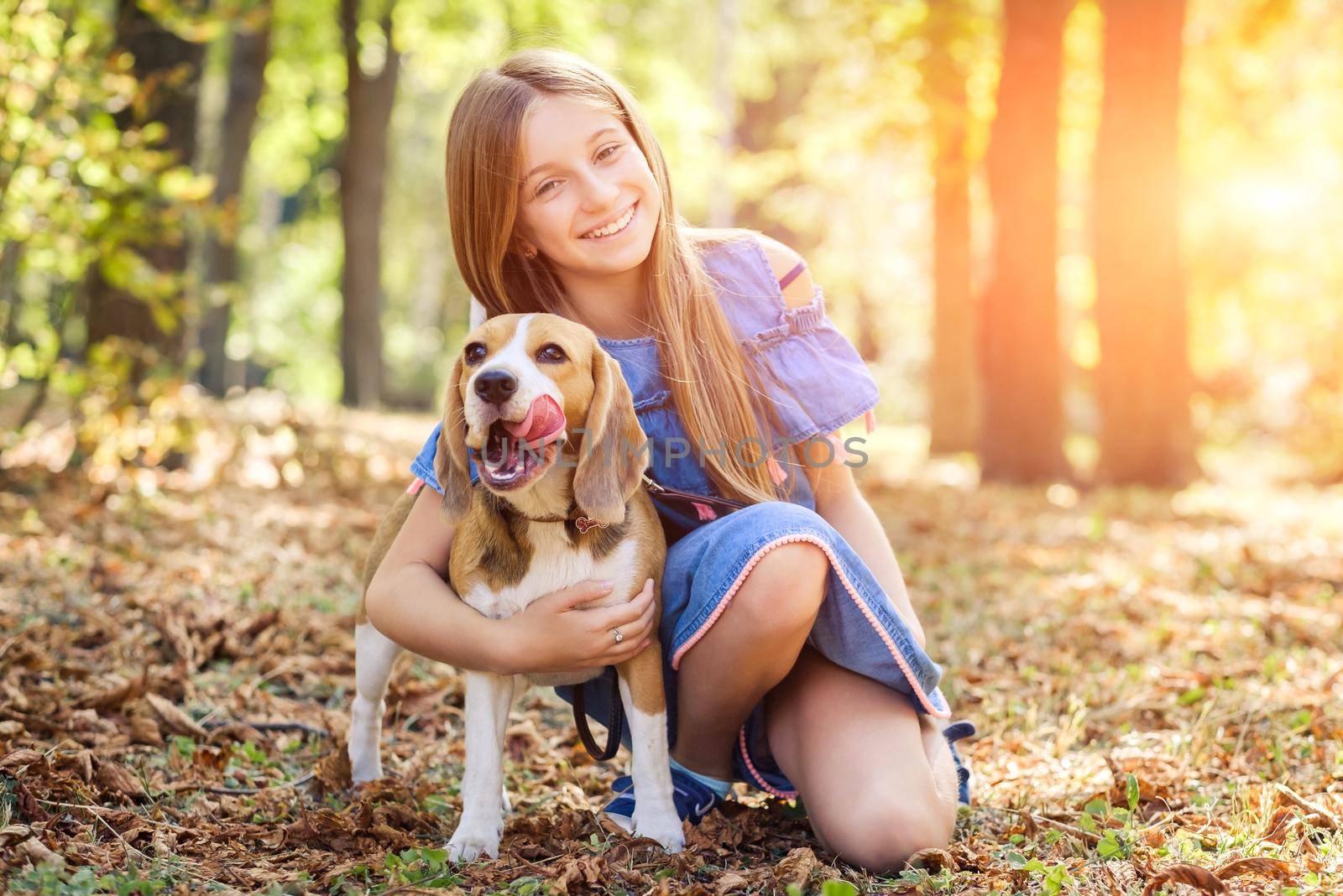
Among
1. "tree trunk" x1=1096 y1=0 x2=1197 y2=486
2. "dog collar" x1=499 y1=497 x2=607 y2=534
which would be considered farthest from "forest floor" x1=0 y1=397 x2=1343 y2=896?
"tree trunk" x1=1096 y1=0 x2=1197 y2=486

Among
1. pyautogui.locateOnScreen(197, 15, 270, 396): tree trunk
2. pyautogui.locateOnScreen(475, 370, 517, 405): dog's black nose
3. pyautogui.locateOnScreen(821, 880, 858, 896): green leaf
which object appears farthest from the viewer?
pyautogui.locateOnScreen(197, 15, 270, 396): tree trunk

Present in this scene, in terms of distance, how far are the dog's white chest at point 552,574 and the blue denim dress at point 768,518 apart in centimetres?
18

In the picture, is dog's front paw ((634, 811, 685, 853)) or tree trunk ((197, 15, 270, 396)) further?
tree trunk ((197, 15, 270, 396))

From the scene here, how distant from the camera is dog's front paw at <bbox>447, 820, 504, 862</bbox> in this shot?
112 inches

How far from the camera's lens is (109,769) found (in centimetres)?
321

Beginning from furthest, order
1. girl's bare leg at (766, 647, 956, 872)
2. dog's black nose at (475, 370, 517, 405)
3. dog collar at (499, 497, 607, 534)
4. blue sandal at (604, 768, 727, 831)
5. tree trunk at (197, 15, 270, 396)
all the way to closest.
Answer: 1. tree trunk at (197, 15, 270, 396)
2. blue sandal at (604, 768, 727, 831)
3. dog collar at (499, 497, 607, 534)
4. girl's bare leg at (766, 647, 956, 872)
5. dog's black nose at (475, 370, 517, 405)

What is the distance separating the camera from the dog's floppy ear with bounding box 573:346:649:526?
9.37 feet

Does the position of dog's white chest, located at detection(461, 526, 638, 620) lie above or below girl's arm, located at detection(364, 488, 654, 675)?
above

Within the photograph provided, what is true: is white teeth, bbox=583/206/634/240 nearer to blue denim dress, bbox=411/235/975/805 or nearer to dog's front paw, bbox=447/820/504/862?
blue denim dress, bbox=411/235/975/805

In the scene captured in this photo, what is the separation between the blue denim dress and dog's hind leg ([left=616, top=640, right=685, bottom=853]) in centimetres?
12

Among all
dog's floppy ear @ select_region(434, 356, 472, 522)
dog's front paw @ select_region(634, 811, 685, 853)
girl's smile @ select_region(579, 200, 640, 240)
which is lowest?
dog's front paw @ select_region(634, 811, 685, 853)

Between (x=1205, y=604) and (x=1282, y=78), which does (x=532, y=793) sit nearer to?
(x=1205, y=604)

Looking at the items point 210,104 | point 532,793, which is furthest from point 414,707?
point 210,104

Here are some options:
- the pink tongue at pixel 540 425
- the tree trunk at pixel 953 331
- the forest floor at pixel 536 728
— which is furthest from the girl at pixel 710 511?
the tree trunk at pixel 953 331
